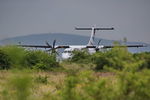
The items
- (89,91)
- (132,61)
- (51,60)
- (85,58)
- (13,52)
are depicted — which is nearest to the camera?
(13,52)

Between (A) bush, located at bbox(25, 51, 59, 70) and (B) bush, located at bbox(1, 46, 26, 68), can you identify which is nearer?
(B) bush, located at bbox(1, 46, 26, 68)

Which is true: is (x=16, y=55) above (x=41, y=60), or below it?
above

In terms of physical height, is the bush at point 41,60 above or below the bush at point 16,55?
below

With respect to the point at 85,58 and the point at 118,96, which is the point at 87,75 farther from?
the point at 85,58

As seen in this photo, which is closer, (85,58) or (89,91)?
(89,91)

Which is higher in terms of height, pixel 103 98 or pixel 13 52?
pixel 13 52

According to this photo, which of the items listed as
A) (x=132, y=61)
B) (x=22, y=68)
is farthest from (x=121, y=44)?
(x=22, y=68)

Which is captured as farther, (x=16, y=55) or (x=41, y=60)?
(x=41, y=60)

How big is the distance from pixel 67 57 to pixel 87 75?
5049 centimetres

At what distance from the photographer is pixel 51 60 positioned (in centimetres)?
3891

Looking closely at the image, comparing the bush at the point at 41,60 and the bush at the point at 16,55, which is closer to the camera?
the bush at the point at 16,55

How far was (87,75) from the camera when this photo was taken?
5934 millimetres

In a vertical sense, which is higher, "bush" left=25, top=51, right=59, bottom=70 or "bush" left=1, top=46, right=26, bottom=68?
"bush" left=1, top=46, right=26, bottom=68

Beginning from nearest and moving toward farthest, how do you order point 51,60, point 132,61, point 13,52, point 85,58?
1. point 13,52
2. point 132,61
3. point 51,60
4. point 85,58
